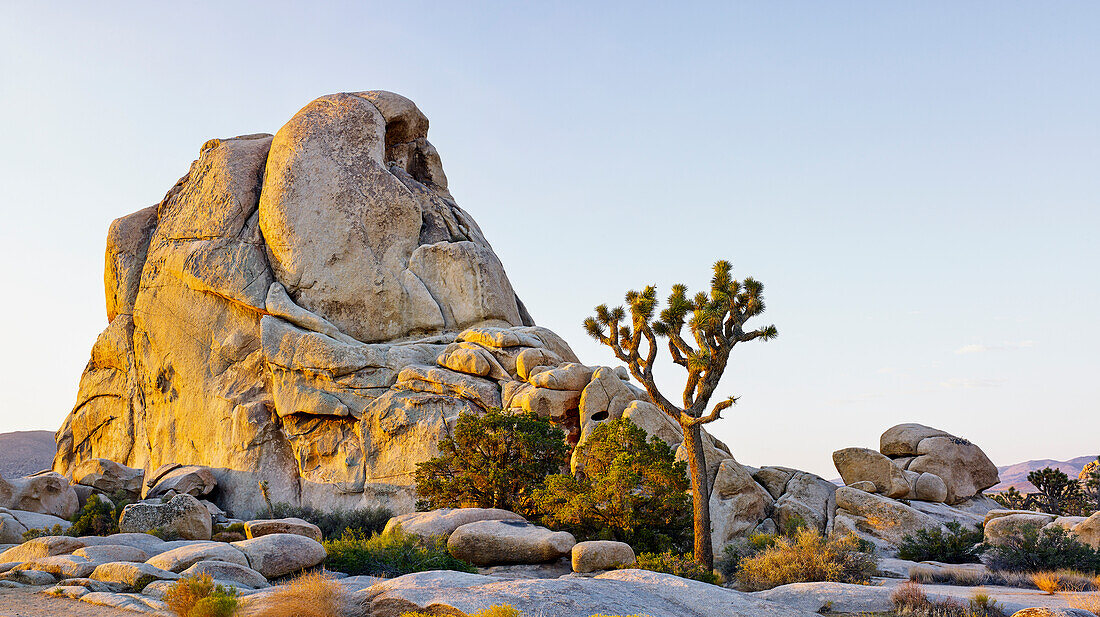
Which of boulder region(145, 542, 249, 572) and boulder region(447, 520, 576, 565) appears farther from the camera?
boulder region(447, 520, 576, 565)

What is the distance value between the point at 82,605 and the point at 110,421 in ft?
107

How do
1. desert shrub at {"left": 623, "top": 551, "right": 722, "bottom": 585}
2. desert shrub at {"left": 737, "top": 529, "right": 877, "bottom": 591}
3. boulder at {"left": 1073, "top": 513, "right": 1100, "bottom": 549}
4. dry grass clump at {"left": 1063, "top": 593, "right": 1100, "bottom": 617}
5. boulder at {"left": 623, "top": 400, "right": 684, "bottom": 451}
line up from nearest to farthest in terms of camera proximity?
1. dry grass clump at {"left": 1063, "top": 593, "right": 1100, "bottom": 617}
2. desert shrub at {"left": 737, "top": 529, "right": 877, "bottom": 591}
3. desert shrub at {"left": 623, "top": 551, "right": 722, "bottom": 585}
4. boulder at {"left": 1073, "top": 513, "right": 1100, "bottom": 549}
5. boulder at {"left": 623, "top": 400, "right": 684, "bottom": 451}

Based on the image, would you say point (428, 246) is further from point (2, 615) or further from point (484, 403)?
point (2, 615)

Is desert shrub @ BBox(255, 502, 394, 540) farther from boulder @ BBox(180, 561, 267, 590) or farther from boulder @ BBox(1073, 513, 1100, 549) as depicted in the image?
boulder @ BBox(1073, 513, 1100, 549)

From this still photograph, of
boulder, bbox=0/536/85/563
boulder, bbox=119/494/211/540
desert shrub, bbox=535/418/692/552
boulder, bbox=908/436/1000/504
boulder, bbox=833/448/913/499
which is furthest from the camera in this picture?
boulder, bbox=908/436/1000/504

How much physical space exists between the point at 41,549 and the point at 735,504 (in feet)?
52.6

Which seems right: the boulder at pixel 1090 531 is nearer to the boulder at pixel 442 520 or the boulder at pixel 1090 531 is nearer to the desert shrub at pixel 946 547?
the desert shrub at pixel 946 547

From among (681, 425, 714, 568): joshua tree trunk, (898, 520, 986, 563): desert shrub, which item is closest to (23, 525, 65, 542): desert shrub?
(681, 425, 714, 568): joshua tree trunk

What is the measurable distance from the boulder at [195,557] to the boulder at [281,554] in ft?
0.70

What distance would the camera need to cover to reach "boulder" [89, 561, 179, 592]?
1247 centimetres

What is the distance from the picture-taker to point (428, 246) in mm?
37844

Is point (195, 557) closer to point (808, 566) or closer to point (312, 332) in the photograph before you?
point (808, 566)

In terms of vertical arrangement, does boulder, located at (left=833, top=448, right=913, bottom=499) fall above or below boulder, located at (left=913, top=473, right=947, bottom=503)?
above

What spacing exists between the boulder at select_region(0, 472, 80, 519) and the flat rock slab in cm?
2085
